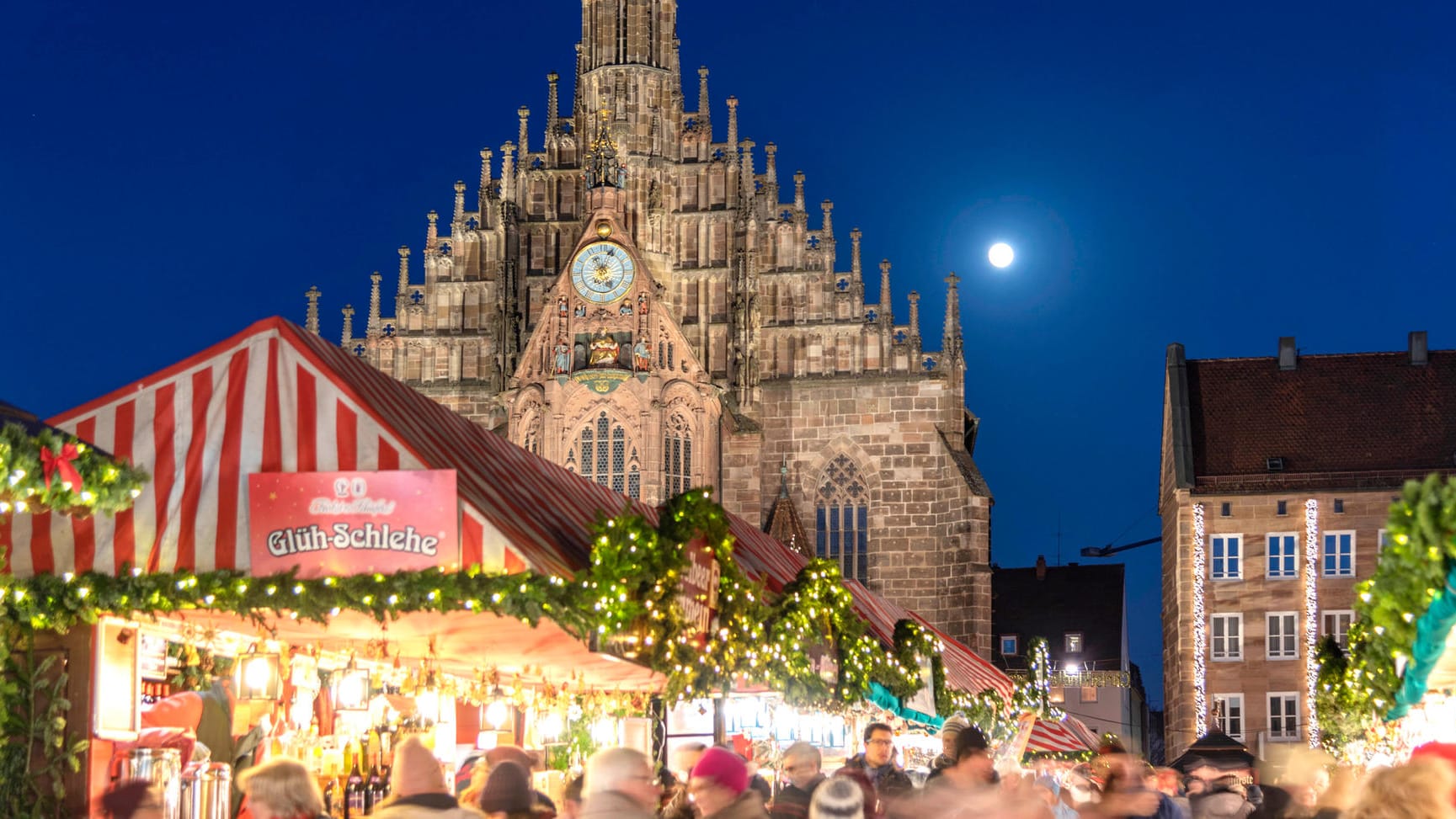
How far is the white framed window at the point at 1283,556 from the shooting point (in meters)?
45.2

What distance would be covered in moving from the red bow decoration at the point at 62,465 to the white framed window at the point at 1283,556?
→ 3896 cm

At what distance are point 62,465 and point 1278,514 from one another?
3948 centimetres

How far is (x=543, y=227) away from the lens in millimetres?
38844

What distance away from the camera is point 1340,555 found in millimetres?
45094

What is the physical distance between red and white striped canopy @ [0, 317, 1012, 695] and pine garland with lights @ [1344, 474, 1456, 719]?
5.22m

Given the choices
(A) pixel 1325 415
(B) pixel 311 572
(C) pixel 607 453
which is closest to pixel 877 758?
(B) pixel 311 572

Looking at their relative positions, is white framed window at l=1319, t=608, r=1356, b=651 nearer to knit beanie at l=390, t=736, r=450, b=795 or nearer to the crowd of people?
the crowd of people

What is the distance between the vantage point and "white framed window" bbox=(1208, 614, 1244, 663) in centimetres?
4516

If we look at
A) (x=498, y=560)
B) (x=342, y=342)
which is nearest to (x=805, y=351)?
(x=342, y=342)

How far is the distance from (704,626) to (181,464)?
4292mm

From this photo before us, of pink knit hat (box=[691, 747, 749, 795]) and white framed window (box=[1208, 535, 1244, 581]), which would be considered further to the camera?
white framed window (box=[1208, 535, 1244, 581])

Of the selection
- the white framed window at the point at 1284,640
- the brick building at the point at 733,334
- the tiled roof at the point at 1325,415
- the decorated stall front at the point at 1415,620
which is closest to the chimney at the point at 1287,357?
the tiled roof at the point at 1325,415

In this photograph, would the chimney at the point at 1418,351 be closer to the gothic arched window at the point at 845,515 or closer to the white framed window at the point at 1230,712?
the white framed window at the point at 1230,712

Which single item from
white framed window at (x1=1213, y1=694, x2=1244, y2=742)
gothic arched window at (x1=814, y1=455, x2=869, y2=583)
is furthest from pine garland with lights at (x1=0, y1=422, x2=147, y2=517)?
white framed window at (x1=1213, y1=694, x2=1244, y2=742)
